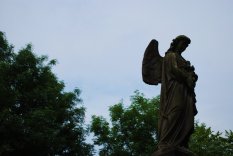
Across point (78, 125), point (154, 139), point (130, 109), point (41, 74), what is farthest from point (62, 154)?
point (130, 109)

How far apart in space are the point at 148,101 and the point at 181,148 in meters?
27.6

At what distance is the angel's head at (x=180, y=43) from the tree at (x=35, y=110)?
40.9ft

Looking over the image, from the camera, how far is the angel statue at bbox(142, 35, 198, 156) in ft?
29.8

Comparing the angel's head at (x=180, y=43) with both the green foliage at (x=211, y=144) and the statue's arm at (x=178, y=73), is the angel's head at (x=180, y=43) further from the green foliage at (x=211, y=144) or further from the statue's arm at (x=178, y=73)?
the green foliage at (x=211, y=144)

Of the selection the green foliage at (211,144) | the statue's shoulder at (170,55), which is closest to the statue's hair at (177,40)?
the statue's shoulder at (170,55)

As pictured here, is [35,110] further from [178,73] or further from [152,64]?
[178,73]

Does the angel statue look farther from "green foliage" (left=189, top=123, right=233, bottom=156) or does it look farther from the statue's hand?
"green foliage" (left=189, top=123, right=233, bottom=156)

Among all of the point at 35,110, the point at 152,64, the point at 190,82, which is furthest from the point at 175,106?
the point at 35,110

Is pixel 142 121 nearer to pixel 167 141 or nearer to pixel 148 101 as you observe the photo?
pixel 148 101

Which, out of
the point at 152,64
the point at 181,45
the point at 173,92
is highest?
the point at 181,45

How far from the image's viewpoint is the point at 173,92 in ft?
31.4

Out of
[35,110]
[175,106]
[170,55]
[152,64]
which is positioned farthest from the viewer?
[35,110]

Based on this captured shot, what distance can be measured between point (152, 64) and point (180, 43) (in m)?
0.83

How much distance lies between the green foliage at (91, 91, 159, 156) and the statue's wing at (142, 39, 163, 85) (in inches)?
781
